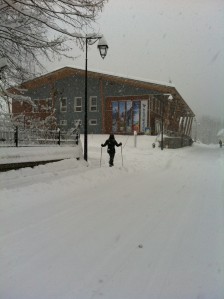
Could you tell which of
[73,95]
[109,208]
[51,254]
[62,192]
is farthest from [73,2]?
[73,95]

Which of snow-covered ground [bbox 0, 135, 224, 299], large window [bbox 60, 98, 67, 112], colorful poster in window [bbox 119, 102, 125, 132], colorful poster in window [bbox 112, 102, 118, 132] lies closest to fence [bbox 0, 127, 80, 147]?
snow-covered ground [bbox 0, 135, 224, 299]

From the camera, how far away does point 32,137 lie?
12523 mm

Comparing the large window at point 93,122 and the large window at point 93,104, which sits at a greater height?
the large window at point 93,104

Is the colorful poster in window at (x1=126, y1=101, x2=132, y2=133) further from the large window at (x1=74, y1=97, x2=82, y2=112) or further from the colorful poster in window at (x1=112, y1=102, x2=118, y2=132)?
the large window at (x1=74, y1=97, x2=82, y2=112)

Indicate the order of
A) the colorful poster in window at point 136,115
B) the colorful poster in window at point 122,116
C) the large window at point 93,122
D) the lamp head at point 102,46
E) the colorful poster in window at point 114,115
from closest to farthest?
1. the lamp head at point 102,46
2. the colorful poster in window at point 136,115
3. the colorful poster in window at point 122,116
4. the colorful poster in window at point 114,115
5. the large window at point 93,122

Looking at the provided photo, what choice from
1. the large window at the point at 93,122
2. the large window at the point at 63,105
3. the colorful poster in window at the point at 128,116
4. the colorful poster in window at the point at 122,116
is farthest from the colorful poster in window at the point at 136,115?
the large window at the point at 63,105

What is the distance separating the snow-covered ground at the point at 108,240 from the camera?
3918 mm

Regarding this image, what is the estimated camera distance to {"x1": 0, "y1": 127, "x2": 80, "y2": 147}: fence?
11188mm

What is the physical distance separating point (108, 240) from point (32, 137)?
25.7ft

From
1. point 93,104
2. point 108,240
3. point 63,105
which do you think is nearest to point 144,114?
point 93,104

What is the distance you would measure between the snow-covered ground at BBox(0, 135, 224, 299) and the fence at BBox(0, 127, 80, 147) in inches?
30.5

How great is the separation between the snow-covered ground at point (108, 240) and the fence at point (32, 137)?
0.77 meters

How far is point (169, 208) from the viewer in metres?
7.77

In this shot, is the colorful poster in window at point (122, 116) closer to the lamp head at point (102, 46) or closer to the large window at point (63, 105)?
the large window at point (63, 105)
